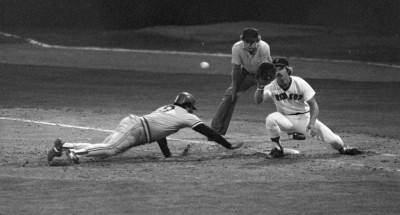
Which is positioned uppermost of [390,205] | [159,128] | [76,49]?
[76,49]

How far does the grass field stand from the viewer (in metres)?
8.28

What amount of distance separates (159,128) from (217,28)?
74.9ft

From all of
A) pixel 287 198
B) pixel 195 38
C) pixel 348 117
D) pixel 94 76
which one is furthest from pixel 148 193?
pixel 195 38

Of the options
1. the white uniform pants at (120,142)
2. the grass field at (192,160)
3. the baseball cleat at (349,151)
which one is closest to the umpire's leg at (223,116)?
the grass field at (192,160)

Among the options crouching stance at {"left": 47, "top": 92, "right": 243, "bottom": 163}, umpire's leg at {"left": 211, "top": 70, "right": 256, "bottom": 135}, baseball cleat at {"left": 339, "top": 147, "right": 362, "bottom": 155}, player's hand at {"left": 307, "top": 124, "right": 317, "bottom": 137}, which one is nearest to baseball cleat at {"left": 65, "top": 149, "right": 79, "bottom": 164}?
crouching stance at {"left": 47, "top": 92, "right": 243, "bottom": 163}

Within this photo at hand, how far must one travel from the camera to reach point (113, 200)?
835cm

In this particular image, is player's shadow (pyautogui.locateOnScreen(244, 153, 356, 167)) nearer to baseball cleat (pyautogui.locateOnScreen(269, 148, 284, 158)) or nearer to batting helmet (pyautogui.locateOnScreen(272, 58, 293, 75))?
baseball cleat (pyautogui.locateOnScreen(269, 148, 284, 158))

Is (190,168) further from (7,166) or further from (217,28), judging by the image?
(217,28)

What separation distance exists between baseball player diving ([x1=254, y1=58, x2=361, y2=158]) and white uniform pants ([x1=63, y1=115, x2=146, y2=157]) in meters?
1.68

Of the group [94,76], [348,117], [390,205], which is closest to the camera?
[390,205]

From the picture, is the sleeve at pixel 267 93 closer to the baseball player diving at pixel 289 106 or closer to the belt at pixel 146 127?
the baseball player diving at pixel 289 106

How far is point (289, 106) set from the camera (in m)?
11.4

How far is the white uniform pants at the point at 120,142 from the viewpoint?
34.4ft

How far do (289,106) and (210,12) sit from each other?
76.6ft
